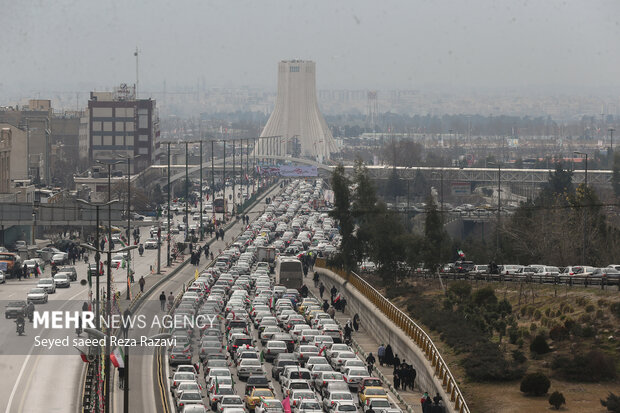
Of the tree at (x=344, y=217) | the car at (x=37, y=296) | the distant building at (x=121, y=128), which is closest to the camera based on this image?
the car at (x=37, y=296)

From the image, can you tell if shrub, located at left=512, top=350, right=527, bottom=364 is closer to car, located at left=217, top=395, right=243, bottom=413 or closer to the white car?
car, located at left=217, top=395, right=243, bottom=413

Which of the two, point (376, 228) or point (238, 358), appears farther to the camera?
point (376, 228)

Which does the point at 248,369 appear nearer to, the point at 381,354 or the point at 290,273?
the point at 381,354

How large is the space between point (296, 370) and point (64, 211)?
4160 cm

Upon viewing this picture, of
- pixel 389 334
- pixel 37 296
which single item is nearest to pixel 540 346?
pixel 389 334

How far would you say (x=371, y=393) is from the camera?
2762 centimetres

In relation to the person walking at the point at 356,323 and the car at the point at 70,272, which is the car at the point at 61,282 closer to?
the car at the point at 70,272

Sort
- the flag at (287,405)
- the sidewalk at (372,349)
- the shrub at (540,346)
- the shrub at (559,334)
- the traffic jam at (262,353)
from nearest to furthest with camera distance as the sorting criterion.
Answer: the flag at (287,405) < the traffic jam at (262,353) < the shrub at (540,346) < the shrub at (559,334) < the sidewalk at (372,349)

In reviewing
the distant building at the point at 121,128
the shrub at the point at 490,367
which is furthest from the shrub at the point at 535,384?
the distant building at the point at 121,128

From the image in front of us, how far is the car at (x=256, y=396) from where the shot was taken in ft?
88.0

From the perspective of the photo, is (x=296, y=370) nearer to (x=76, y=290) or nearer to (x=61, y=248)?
(x=76, y=290)

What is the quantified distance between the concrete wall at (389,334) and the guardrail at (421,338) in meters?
0.12

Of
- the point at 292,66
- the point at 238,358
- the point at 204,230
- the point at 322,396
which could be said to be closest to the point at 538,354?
the point at 322,396

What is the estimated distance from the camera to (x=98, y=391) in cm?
2542
